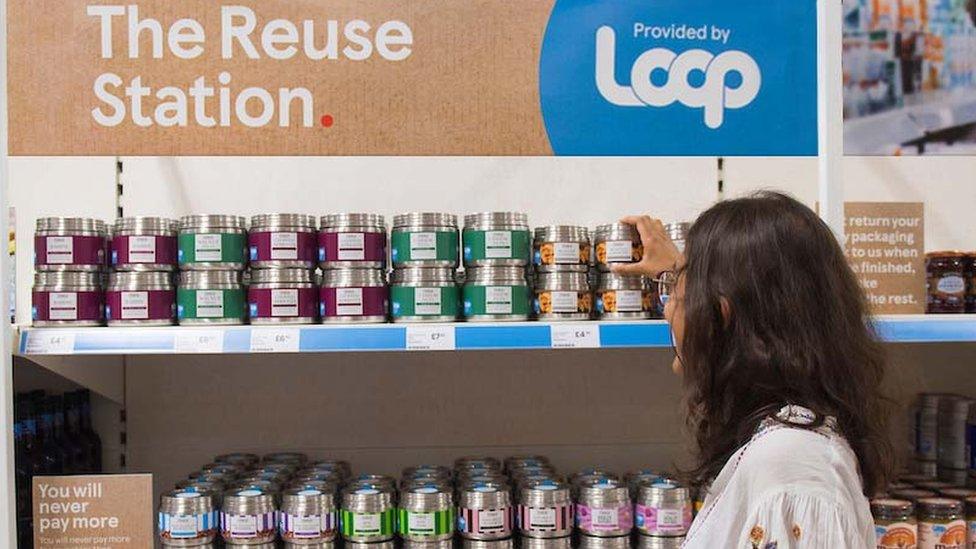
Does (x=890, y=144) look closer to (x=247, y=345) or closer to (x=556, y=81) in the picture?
(x=556, y=81)

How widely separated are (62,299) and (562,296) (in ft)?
3.31

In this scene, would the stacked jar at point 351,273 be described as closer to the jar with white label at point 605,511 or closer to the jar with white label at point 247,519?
the jar with white label at point 247,519

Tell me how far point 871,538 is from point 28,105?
193 cm

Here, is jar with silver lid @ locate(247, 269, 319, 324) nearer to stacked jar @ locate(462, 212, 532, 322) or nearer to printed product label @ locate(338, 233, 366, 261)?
printed product label @ locate(338, 233, 366, 261)

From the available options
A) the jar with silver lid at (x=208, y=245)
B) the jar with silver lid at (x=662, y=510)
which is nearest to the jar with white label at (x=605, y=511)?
the jar with silver lid at (x=662, y=510)

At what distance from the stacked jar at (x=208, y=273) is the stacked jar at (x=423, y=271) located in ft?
1.07

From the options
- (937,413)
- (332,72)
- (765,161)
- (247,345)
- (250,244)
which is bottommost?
(937,413)

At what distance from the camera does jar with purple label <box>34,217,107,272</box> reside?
1.90 metres

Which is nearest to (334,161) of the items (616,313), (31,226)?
(31,226)

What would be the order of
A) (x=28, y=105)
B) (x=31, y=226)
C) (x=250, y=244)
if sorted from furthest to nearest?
(x=31, y=226), (x=28, y=105), (x=250, y=244)

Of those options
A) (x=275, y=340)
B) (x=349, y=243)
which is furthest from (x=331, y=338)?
(x=349, y=243)

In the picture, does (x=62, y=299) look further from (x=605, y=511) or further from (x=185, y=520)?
(x=605, y=511)

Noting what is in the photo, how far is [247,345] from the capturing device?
6.02ft

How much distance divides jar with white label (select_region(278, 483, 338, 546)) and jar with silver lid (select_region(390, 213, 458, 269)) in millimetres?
501
